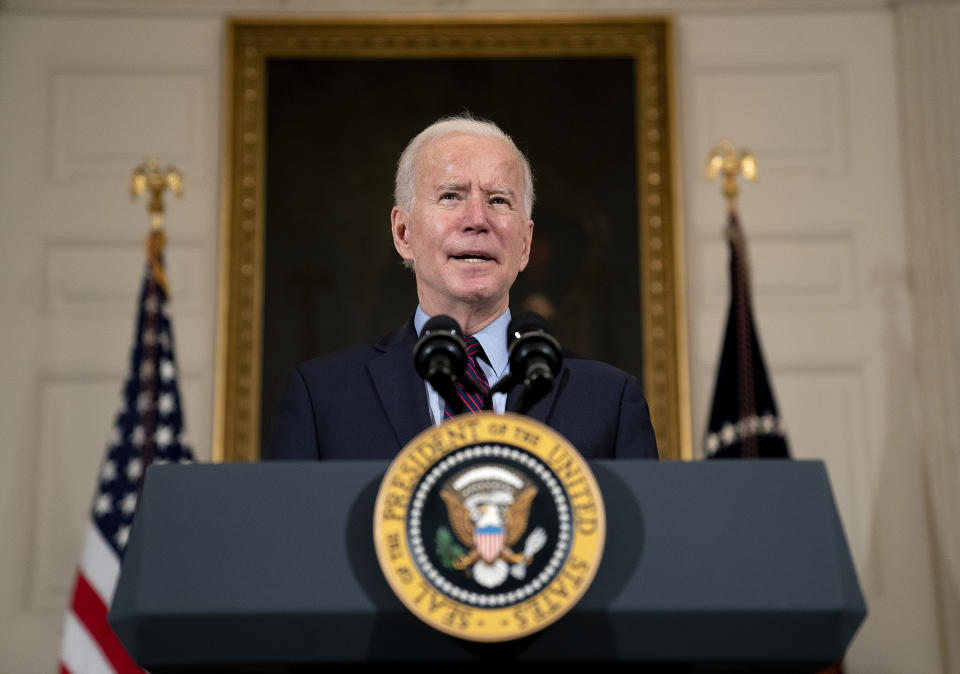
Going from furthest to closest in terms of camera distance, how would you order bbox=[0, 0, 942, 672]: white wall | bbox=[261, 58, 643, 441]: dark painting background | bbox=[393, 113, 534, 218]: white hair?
1. bbox=[261, 58, 643, 441]: dark painting background
2. bbox=[0, 0, 942, 672]: white wall
3. bbox=[393, 113, 534, 218]: white hair

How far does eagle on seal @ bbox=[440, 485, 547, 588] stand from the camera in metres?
1.18

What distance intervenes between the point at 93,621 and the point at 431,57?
328 centimetres

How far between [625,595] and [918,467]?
15.3ft

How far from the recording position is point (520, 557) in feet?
3.89

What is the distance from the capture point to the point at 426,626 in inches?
47.7

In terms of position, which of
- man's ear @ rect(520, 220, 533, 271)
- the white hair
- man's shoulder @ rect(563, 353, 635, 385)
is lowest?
man's shoulder @ rect(563, 353, 635, 385)

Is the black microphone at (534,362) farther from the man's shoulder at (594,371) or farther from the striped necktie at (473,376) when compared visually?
the man's shoulder at (594,371)

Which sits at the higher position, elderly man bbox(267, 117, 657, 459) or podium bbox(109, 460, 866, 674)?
elderly man bbox(267, 117, 657, 459)

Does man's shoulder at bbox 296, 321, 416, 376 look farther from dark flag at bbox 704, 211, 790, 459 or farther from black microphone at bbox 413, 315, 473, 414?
dark flag at bbox 704, 211, 790, 459

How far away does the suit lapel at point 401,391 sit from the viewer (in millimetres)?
1868

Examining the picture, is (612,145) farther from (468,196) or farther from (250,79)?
(468,196)

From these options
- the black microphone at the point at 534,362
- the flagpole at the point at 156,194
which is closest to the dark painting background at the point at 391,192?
the flagpole at the point at 156,194

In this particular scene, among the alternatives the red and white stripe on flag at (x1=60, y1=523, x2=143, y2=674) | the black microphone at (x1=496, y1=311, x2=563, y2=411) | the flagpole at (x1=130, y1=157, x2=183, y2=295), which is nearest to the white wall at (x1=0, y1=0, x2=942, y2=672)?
the flagpole at (x1=130, y1=157, x2=183, y2=295)

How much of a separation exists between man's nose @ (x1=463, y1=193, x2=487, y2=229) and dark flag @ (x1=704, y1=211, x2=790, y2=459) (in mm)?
2956
